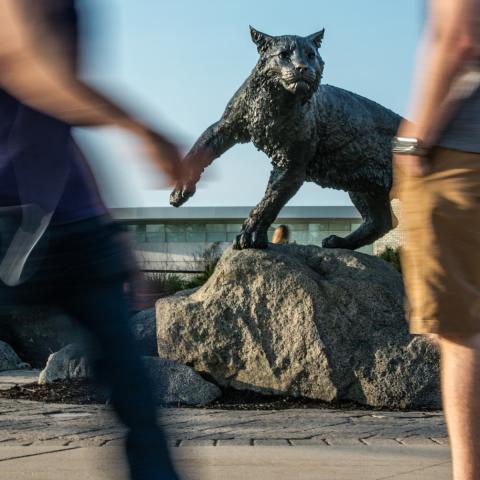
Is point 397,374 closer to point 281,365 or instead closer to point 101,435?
point 281,365

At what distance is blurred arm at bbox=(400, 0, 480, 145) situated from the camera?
2.30 m

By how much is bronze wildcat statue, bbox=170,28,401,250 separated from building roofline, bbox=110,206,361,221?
2828 centimetres

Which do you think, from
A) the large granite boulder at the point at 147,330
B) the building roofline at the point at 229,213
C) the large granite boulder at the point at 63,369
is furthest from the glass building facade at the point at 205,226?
the large granite boulder at the point at 63,369

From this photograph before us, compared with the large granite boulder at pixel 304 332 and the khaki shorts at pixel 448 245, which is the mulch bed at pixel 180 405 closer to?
the large granite boulder at pixel 304 332

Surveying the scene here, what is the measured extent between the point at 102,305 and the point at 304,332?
16.4ft

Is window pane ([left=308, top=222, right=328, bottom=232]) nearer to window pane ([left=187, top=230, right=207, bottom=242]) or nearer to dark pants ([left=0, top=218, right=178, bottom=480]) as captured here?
window pane ([left=187, top=230, right=207, bottom=242])

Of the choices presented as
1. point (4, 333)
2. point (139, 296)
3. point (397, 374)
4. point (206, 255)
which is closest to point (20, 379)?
point (4, 333)

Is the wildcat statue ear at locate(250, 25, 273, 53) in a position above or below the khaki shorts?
above

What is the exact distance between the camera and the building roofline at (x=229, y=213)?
121ft

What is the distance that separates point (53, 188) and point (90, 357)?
38 cm

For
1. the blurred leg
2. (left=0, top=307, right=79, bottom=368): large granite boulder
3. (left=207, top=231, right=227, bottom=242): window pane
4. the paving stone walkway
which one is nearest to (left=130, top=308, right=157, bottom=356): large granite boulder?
the paving stone walkway

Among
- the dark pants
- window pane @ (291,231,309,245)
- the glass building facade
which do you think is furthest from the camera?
window pane @ (291,231,309,245)

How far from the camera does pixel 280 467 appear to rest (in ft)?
13.7

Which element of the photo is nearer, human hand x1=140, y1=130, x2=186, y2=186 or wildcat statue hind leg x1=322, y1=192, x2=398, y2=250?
human hand x1=140, y1=130, x2=186, y2=186
